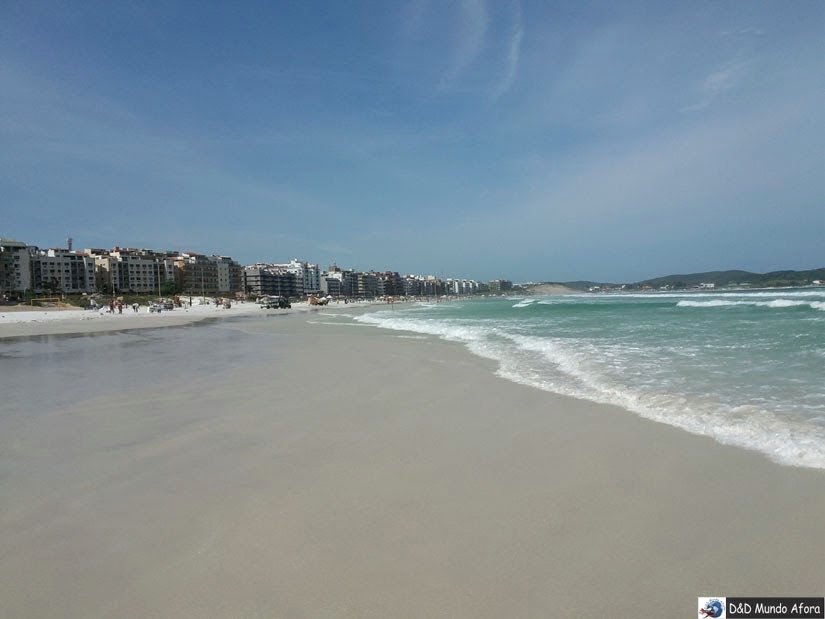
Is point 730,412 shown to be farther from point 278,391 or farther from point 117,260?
point 117,260

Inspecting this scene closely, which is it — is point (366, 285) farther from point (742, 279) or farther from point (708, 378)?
point (708, 378)

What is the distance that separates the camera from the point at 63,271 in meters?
88.4

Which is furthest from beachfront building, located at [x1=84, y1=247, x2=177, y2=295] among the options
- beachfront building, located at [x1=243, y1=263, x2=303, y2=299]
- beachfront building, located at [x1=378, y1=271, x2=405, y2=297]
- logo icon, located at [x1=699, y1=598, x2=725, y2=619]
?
logo icon, located at [x1=699, y1=598, x2=725, y2=619]

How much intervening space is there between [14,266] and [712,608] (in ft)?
339

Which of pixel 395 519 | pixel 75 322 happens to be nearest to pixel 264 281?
pixel 75 322

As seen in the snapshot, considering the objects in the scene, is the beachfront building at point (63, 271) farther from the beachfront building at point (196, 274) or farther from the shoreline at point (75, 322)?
the shoreline at point (75, 322)

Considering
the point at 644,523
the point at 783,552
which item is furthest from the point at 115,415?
the point at 783,552

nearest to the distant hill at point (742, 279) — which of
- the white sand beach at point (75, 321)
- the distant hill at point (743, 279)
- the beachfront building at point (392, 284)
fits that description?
the distant hill at point (743, 279)

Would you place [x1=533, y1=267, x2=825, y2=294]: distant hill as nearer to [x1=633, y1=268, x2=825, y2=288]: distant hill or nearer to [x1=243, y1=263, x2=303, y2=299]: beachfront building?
[x1=633, y1=268, x2=825, y2=288]: distant hill

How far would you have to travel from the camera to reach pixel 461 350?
1186 cm

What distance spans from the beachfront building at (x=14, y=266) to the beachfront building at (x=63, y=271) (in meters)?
2.87

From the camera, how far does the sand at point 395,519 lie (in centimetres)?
216

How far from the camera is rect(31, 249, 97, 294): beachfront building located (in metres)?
84.8

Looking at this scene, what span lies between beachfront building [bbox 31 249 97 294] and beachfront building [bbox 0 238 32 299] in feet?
9.41
